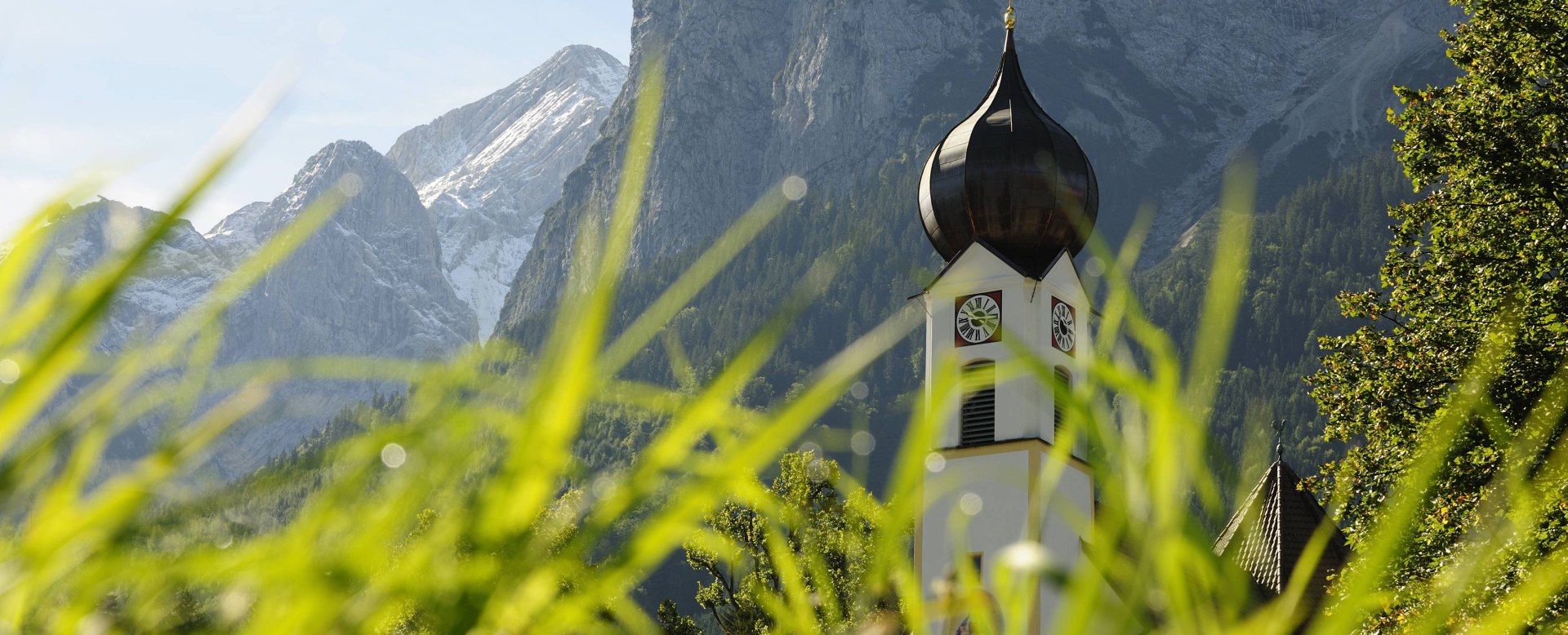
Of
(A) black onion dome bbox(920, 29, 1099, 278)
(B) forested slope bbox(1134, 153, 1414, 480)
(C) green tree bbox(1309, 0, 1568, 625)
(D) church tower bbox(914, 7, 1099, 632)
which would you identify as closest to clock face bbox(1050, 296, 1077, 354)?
(D) church tower bbox(914, 7, 1099, 632)

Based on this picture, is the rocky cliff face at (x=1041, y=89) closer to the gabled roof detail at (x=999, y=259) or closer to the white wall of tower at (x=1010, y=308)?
the white wall of tower at (x=1010, y=308)

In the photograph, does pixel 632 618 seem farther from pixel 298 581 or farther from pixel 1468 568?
pixel 1468 568

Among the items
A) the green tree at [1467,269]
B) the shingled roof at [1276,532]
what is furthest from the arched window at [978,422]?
the green tree at [1467,269]

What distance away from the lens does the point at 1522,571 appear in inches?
404

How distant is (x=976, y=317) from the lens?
31281 millimetres

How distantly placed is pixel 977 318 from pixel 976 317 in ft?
0.12

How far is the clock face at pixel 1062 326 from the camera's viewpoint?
105ft

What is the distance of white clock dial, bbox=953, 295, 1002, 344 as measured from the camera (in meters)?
30.9

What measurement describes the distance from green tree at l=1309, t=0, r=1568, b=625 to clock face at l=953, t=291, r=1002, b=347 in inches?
570

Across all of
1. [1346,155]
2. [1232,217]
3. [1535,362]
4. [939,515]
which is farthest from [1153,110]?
[1232,217]

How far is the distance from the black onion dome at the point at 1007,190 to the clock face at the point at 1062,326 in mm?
843

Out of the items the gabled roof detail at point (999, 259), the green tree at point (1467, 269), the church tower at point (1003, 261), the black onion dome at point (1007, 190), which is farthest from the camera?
the black onion dome at point (1007, 190)

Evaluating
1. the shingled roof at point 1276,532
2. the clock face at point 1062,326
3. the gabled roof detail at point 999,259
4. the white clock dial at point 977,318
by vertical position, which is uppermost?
the gabled roof detail at point 999,259

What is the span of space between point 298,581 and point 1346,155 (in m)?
166
